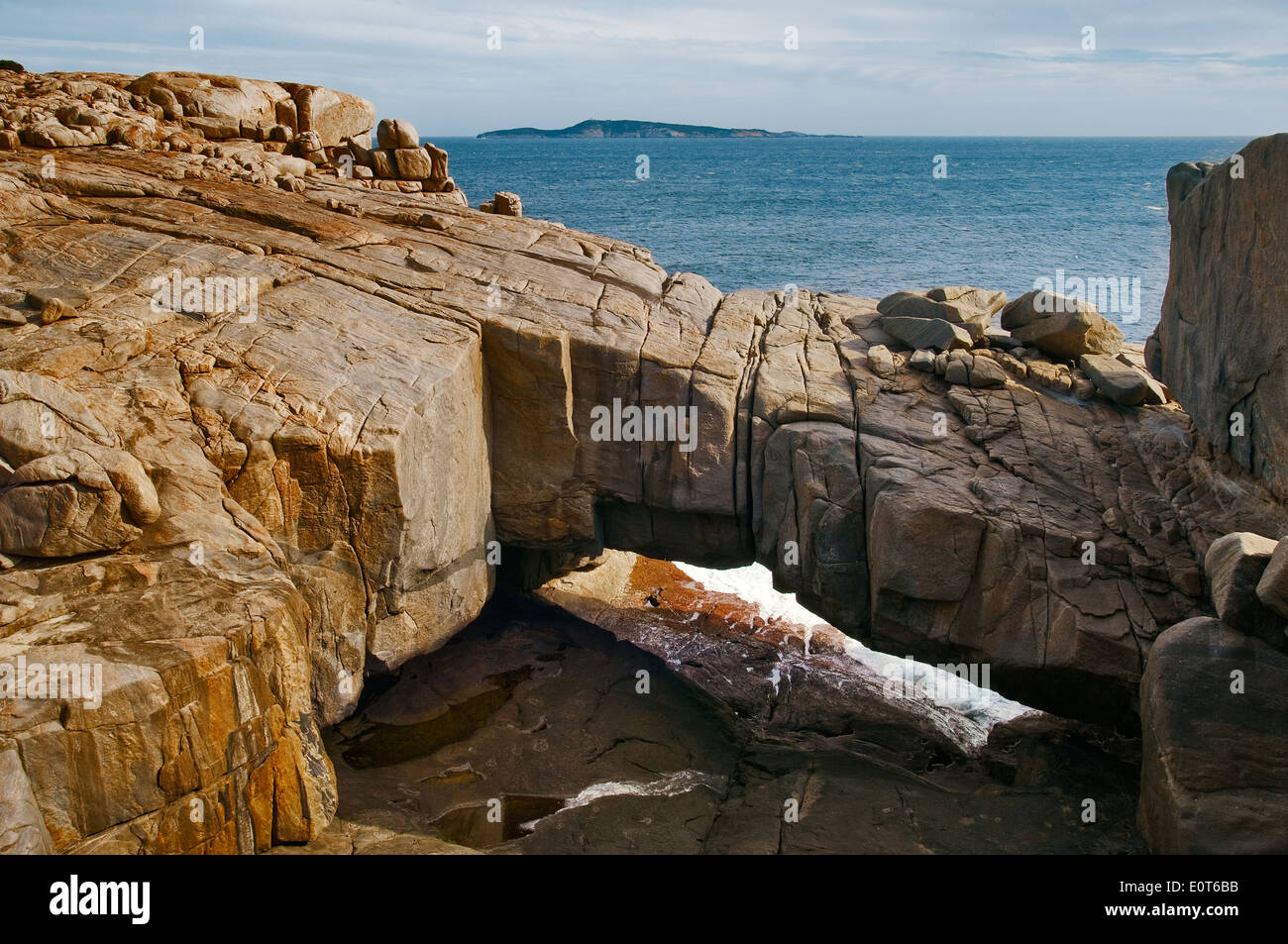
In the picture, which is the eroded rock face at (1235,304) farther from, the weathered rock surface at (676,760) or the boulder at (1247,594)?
the weathered rock surface at (676,760)

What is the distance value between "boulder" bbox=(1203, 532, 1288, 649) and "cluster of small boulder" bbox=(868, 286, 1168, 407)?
17.8 feet

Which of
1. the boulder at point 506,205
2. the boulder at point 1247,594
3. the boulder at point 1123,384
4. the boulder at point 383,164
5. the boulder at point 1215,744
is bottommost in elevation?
the boulder at point 1215,744

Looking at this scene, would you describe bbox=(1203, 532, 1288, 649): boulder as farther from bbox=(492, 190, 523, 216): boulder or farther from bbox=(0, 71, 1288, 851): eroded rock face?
bbox=(492, 190, 523, 216): boulder

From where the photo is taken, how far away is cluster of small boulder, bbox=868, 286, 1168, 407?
16.7 m

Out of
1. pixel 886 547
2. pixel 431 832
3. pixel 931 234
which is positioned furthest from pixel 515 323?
pixel 931 234

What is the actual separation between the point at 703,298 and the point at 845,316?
291cm

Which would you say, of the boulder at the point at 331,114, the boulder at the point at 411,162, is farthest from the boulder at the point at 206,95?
the boulder at the point at 411,162

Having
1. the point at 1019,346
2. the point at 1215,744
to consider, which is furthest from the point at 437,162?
the point at 1215,744

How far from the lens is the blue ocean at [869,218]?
5288 cm

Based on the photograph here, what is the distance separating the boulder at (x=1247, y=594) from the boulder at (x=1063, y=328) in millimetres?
6767

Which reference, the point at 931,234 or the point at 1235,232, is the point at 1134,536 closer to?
the point at 1235,232

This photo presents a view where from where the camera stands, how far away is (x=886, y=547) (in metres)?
14.2

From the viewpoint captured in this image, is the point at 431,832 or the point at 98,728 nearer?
the point at 98,728

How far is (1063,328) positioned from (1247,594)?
24.4 feet
